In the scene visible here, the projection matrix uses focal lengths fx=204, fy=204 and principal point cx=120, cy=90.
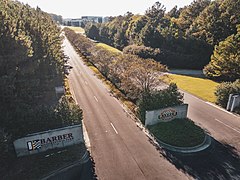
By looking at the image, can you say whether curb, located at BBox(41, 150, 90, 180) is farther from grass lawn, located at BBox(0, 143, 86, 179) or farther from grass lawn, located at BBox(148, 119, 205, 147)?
grass lawn, located at BBox(148, 119, 205, 147)

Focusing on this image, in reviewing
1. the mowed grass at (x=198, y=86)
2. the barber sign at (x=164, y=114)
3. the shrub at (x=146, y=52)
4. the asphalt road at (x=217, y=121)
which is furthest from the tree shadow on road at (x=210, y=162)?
the shrub at (x=146, y=52)

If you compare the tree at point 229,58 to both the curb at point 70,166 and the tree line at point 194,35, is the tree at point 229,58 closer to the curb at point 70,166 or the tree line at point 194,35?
the tree line at point 194,35

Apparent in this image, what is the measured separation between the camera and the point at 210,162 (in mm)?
20375

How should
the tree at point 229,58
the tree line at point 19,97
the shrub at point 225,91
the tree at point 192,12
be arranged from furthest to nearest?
the tree at point 192,12, the tree at point 229,58, the shrub at point 225,91, the tree line at point 19,97

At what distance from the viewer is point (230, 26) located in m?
53.8

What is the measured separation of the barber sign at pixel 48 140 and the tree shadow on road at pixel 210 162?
32.0 feet

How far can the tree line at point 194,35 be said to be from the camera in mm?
49750

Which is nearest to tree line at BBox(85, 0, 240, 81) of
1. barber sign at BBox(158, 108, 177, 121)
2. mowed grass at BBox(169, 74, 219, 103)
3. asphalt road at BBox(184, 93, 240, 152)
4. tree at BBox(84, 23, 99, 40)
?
mowed grass at BBox(169, 74, 219, 103)

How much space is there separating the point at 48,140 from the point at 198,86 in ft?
111

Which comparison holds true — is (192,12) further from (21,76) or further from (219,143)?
(21,76)

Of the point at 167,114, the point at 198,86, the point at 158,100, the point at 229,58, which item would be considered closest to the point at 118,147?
the point at 167,114

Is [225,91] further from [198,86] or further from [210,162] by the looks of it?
[210,162]

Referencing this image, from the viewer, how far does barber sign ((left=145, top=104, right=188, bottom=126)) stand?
25656 millimetres

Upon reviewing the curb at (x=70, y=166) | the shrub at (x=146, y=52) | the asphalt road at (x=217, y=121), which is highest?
the shrub at (x=146, y=52)
